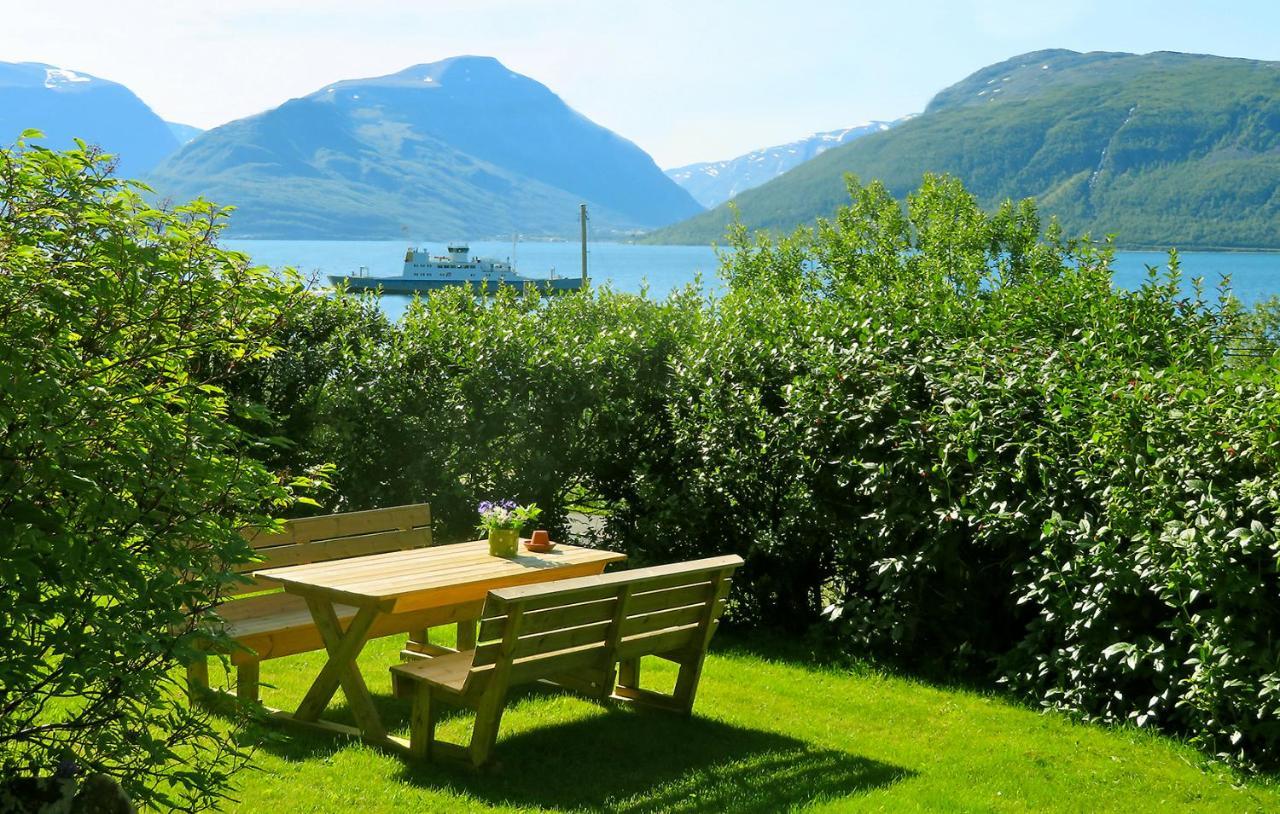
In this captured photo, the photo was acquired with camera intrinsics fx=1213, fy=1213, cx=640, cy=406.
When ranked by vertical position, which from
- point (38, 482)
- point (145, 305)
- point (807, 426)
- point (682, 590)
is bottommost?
point (682, 590)

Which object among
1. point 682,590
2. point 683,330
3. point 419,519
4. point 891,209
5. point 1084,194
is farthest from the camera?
point 1084,194

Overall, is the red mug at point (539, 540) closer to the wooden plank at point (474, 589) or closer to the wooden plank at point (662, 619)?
the wooden plank at point (474, 589)

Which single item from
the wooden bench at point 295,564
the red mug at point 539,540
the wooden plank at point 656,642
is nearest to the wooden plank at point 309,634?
the wooden bench at point 295,564

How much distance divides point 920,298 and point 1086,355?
156 centimetres

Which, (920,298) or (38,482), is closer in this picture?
(38,482)

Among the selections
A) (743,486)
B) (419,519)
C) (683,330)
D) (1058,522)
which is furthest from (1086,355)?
(419,519)

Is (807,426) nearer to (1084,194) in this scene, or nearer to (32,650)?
(32,650)

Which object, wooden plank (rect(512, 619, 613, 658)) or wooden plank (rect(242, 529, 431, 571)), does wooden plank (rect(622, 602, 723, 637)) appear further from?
wooden plank (rect(242, 529, 431, 571))

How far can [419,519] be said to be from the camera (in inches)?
299

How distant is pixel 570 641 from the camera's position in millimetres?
5480

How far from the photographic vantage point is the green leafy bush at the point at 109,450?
298cm

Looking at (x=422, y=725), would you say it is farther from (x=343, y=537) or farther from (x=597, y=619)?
(x=343, y=537)

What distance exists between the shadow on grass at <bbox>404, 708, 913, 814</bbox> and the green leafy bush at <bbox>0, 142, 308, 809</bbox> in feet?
6.34

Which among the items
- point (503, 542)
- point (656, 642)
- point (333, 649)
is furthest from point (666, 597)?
point (333, 649)
